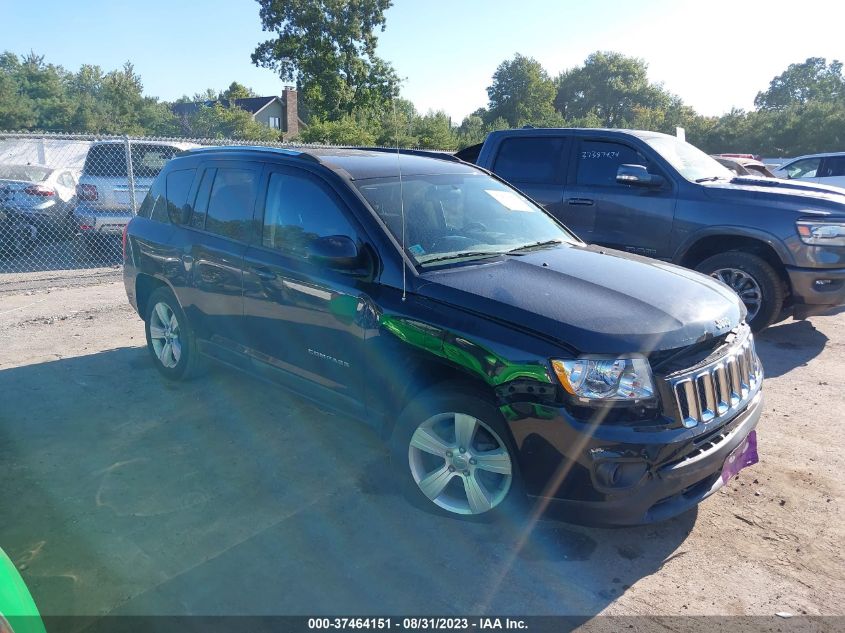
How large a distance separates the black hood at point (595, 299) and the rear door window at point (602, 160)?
11.0 ft

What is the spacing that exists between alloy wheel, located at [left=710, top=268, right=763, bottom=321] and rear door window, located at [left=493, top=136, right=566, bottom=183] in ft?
6.67

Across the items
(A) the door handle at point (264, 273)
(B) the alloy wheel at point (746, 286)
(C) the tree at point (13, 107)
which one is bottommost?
(B) the alloy wheel at point (746, 286)

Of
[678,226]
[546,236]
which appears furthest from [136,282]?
[678,226]

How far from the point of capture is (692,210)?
6.46 metres

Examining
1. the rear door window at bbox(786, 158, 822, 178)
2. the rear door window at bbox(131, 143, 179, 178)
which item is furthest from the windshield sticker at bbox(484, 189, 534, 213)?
the rear door window at bbox(786, 158, 822, 178)

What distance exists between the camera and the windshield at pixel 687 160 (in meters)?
6.77

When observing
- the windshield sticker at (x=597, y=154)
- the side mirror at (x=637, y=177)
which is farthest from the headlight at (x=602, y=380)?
the windshield sticker at (x=597, y=154)

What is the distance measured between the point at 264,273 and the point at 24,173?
11028 mm

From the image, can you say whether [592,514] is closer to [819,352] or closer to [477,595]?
[477,595]

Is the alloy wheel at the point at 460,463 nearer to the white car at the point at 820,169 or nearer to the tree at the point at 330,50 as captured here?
the white car at the point at 820,169

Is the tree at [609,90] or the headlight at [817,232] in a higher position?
the tree at [609,90]

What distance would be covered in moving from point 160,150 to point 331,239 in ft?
30.6

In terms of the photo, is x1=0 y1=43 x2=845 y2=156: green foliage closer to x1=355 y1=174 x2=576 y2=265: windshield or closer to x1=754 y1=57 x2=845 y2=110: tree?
x1=355 y1=174 x2=576 y2=265: windshield

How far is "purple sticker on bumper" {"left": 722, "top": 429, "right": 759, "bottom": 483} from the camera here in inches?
125
